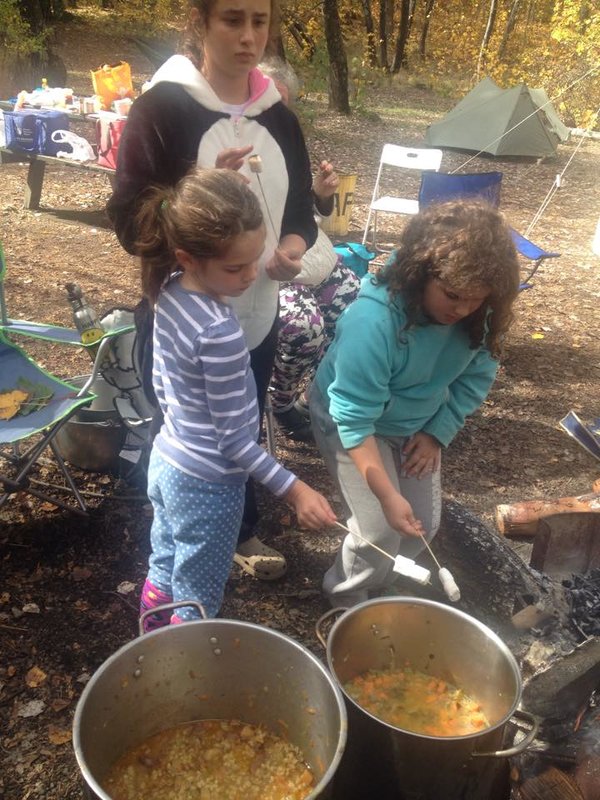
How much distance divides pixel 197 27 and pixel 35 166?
5927 millimetres

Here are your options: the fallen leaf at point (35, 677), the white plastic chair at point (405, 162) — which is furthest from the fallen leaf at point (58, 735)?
the white plastic chair at point (405, 162)

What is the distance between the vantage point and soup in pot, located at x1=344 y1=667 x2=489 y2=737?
1998mm

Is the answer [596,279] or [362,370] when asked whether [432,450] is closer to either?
[362,370]

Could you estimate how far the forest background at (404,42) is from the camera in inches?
529

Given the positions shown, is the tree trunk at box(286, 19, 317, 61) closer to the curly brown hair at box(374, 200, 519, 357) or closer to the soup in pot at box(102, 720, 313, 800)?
the curly brown hair at box(374, 200, 519, 357)

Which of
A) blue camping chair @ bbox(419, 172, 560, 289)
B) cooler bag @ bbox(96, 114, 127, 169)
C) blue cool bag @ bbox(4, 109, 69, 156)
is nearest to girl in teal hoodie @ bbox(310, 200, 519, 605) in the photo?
blue camping chair @ bbox(419, 172, 560, 289)

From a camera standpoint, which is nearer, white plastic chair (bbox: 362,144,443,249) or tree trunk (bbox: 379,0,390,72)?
white plastic chair (bbox: 362,144,443,249)

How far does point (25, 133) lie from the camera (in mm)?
7328

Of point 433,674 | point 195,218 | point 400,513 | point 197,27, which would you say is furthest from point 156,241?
point 433,674

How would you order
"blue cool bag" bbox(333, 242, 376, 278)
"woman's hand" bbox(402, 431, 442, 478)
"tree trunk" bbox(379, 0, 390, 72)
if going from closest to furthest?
"woman's hand" bbox(402, 431, 442, 478), "blue cool bag" bbox(333, 242, 376, 278), "tree trunk" bbox(379, 0, 390, 72)

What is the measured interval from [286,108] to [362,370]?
0.92m

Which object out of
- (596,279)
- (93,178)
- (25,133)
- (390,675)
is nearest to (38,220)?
(25,133)

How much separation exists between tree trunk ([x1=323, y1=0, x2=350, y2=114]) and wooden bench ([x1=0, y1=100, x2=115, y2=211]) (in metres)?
6.36

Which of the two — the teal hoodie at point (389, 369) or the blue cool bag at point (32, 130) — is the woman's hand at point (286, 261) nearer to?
the teal hoodie at point (389, 369)
